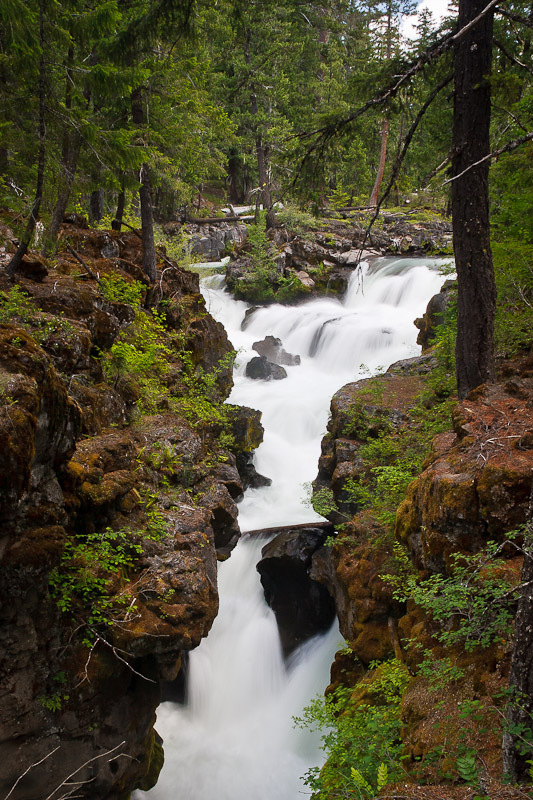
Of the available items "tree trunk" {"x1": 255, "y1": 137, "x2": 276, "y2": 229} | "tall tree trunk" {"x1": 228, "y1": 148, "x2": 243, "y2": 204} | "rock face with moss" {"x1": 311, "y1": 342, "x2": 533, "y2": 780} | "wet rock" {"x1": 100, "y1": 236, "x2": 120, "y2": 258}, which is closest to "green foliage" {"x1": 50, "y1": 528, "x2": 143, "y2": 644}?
"rock face with moss" {"x1": 311, "y1": 342, "x2": 533, "y2": 780}

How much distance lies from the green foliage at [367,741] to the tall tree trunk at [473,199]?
12.0ft

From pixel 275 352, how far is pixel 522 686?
15.2 metres

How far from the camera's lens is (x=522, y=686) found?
102 inches

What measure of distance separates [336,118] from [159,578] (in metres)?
6.04

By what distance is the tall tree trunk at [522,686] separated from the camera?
251cm

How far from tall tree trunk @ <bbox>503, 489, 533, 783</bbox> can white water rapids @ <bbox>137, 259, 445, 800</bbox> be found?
421cm

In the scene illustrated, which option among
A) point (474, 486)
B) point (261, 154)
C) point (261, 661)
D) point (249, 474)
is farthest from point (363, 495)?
point (261, 154)

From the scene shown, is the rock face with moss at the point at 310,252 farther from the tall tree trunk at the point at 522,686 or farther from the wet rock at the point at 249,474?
the tall tree trunk at the point at 522,686

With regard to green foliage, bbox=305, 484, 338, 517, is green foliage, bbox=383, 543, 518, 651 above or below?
above

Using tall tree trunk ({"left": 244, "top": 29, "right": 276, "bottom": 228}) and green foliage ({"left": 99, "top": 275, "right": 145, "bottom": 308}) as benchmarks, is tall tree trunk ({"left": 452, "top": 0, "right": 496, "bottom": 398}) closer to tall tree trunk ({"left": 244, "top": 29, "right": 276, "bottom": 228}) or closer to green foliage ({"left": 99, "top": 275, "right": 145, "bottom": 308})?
green foliage ({"left": 99, "top": 275, "right": 145, "bottom": 308})

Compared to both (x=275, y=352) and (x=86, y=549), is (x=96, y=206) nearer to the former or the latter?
(x=275, y=352)

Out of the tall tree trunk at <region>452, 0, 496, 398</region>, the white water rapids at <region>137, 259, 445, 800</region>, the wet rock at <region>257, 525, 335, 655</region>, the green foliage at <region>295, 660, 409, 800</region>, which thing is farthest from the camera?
the wet rock at <region>257, 525, 335, 655</region>

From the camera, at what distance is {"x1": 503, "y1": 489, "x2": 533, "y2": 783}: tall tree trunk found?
251 centimetres

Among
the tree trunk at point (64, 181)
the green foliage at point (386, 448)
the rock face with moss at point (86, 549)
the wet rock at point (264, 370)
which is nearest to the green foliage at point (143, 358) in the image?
the rock face with moss at point (86, 549)
